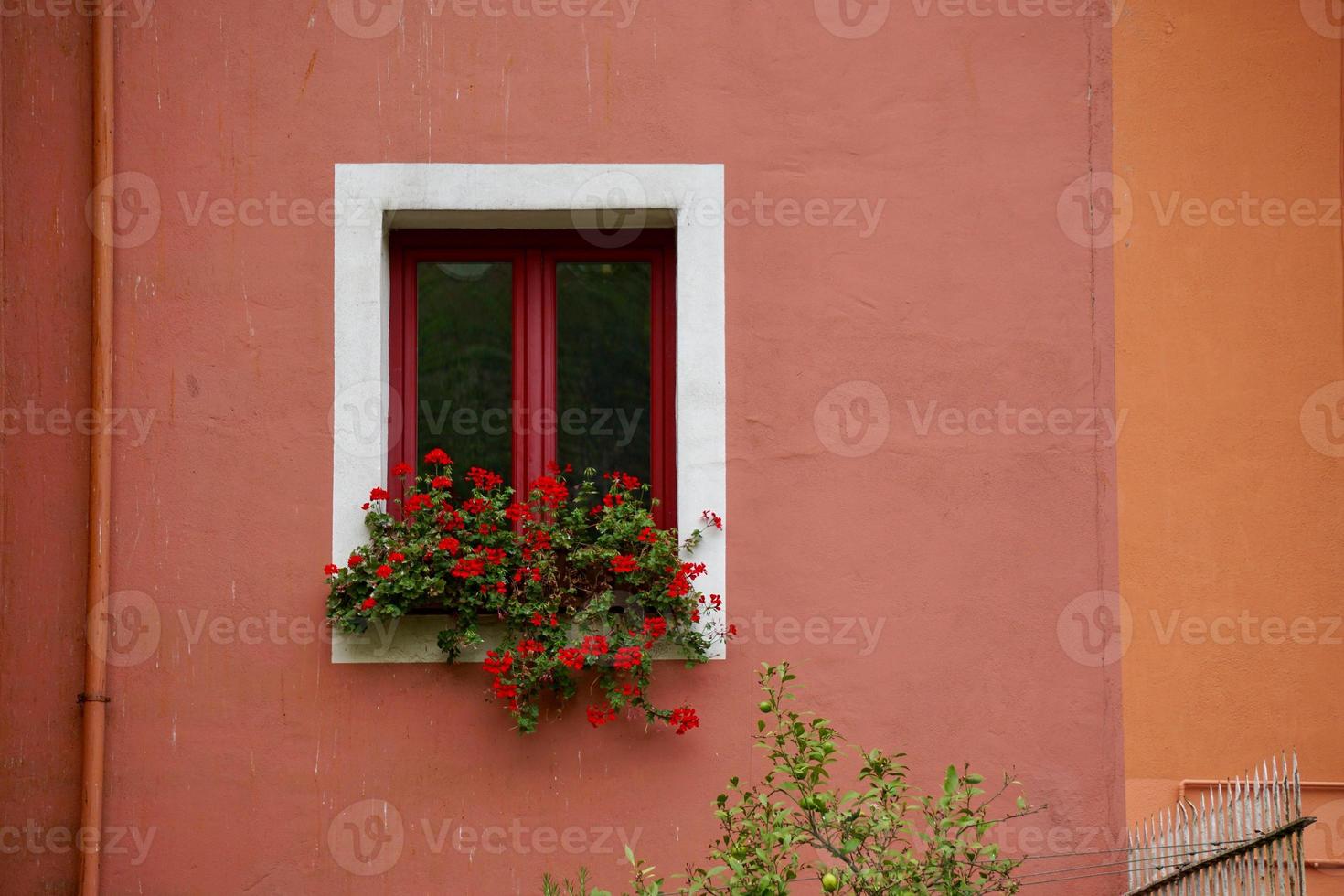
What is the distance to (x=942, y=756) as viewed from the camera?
15.9 feet

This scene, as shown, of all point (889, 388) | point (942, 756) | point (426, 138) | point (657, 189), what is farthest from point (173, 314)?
point (942, 756)

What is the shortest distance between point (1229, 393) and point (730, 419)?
1.81 metres

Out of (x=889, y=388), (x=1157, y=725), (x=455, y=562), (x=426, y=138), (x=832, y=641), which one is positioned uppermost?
(x=426, y=138)

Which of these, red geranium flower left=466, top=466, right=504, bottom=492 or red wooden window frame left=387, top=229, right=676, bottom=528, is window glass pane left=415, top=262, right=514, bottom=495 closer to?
red wooden window frame left=387, top=229, right=676, bottom=528

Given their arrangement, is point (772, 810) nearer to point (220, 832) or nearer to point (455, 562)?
point (455, 562)

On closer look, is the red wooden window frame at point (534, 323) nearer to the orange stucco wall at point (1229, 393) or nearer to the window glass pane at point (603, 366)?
the window glass pane at point (603, 366)

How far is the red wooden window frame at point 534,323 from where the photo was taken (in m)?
5.14

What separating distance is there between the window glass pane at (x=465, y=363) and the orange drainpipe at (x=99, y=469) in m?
1.10

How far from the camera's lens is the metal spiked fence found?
4113 mm

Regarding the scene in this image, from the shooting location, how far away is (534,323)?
17.1 feet

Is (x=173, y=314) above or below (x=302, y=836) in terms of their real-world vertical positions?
above

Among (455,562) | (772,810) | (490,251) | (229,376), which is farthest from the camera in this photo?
(490,251)

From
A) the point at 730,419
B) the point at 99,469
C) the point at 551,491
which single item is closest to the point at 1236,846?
the point at 730,419

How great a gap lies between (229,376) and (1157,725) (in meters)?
3.53
